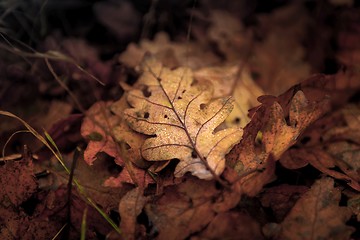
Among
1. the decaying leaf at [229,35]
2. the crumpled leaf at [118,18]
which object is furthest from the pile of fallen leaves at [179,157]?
the crumpled leaf at [118,18]

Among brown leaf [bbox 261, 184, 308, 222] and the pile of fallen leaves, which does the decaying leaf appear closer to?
the pile of fallen leaves

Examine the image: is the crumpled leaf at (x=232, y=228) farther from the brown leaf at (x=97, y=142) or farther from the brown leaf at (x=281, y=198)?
the brown leaf at (x=97, y=142)

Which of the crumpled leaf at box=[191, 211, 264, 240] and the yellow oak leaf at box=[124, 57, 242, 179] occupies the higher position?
the yellow oak leaf at box=[124, 57, 242, 179]

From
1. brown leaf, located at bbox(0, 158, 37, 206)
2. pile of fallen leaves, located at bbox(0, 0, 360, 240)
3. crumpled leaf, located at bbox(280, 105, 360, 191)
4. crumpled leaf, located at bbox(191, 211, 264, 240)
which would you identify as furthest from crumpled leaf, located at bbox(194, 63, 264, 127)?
→ brown leaf, located at bbox(0, 158, 37, 206)

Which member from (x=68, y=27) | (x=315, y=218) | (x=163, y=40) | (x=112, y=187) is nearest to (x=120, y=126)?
(x=112, y=187)

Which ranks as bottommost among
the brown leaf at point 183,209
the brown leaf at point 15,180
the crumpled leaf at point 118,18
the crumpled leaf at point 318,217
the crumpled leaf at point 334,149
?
the brown leaf at point 15,180

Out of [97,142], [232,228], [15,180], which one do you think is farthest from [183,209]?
[15,180]

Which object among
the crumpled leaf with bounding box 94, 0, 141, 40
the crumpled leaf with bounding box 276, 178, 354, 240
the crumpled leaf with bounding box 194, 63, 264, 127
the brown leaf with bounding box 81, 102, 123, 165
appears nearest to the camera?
the crumpled leaf with bounding box 276, 178, 354, 240
